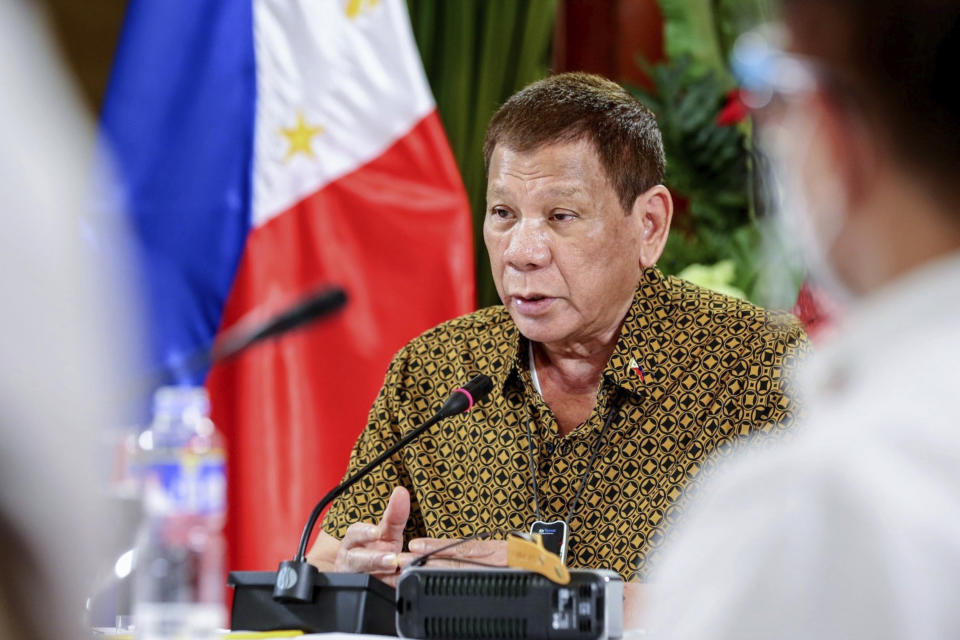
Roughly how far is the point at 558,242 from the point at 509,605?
3.28 feet

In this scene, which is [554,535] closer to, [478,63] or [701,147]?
[701,147]

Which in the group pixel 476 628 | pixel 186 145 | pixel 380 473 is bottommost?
pixel 476 628

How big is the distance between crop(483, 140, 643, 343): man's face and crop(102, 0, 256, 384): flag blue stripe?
1.19 m

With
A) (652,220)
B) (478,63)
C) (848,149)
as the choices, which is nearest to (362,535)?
(652,220)

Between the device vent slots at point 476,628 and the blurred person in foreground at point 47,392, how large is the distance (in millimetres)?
949

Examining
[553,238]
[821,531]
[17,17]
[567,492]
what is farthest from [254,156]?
[821,531]

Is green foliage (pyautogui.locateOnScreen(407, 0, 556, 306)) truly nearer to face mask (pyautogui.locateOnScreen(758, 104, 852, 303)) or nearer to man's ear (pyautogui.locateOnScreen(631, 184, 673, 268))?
man's ear (pyautogui.locateOnScreen(631, 184, 673, 268))

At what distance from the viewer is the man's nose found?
7.77ft

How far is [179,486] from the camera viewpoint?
1.81 m

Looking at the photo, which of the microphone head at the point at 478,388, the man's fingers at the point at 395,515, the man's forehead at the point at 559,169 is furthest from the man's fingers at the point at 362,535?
the man's forehead at the point at 559,169

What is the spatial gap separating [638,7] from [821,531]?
137 inches

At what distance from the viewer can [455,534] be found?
7.63 feet

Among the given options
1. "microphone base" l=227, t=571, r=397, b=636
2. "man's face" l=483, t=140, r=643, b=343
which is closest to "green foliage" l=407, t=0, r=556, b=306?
"man's face" l=483, t=140, r=643, b=343

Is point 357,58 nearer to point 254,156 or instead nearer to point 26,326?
point 254,156
